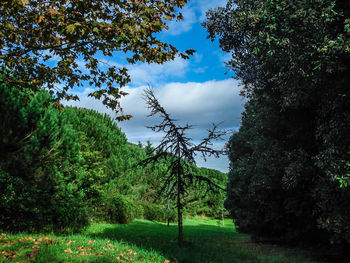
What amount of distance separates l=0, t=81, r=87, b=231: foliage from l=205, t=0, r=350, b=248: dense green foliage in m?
7.74

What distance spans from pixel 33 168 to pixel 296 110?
33.1 feet

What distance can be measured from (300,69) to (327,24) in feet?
4.85

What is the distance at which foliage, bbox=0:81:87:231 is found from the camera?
30.9ft

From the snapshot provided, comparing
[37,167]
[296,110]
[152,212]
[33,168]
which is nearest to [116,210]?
[37,167]

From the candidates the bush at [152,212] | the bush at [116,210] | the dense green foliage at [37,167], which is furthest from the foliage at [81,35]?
the bush at [152,212]

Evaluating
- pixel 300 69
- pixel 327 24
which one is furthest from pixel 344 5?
pixel 300 69

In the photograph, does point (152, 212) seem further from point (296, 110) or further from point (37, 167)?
point (296, 110)

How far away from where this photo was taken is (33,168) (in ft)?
32.0

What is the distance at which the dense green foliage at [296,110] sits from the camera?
670 centimetres

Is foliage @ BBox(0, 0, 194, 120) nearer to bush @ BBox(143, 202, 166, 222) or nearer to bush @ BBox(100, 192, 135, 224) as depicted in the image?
bush @ BBox(100, 192, 135, 224)

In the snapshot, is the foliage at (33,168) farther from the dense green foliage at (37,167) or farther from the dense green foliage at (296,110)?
the dense green foliage at (296,110)

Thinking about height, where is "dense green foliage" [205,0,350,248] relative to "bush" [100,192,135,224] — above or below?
above

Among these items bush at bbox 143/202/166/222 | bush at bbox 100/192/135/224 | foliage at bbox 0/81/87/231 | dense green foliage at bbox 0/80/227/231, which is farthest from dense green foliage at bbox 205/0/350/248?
bush at bbox 143/202/166/222

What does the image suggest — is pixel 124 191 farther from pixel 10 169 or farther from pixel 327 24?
pixel 327 24
